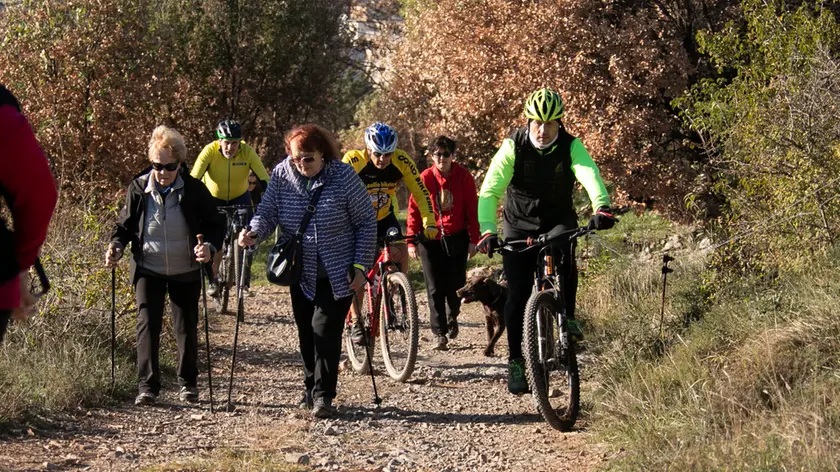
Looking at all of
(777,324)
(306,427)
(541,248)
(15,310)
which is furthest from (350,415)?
(15,310)

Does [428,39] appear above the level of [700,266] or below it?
above

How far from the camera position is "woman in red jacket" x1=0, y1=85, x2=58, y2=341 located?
3572mm

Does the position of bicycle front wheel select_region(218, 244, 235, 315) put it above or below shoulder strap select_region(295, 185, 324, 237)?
below

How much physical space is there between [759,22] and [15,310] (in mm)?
6896

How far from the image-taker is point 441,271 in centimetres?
1043

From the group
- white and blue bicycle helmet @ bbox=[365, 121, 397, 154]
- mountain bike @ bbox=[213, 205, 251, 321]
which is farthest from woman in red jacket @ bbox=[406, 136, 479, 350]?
mountain bike @ bbox=[213, 205, 251, 321]

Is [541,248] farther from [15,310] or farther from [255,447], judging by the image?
[15,310]

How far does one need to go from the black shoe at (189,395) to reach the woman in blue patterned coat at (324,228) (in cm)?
96

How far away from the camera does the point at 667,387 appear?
6.70m

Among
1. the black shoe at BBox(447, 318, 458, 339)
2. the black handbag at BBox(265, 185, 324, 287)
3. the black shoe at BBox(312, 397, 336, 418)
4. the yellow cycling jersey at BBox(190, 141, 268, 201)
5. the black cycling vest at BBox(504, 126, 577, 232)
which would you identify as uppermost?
the yellow cycling jersey at BBox(190, 141, 268, 201)

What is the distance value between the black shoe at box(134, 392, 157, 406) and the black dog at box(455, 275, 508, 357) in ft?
11.6

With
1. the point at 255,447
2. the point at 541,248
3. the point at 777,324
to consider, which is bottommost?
the point at 255,447

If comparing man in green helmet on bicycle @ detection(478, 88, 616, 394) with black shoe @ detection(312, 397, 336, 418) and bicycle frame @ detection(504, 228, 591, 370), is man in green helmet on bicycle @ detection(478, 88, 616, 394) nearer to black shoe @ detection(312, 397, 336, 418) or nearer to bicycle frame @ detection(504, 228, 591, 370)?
bicycle frame @ detection(504, 228, 591, 370)

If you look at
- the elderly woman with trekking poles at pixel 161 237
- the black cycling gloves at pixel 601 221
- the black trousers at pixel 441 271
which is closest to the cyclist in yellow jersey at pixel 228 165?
the black trousers at pixel 441 271
